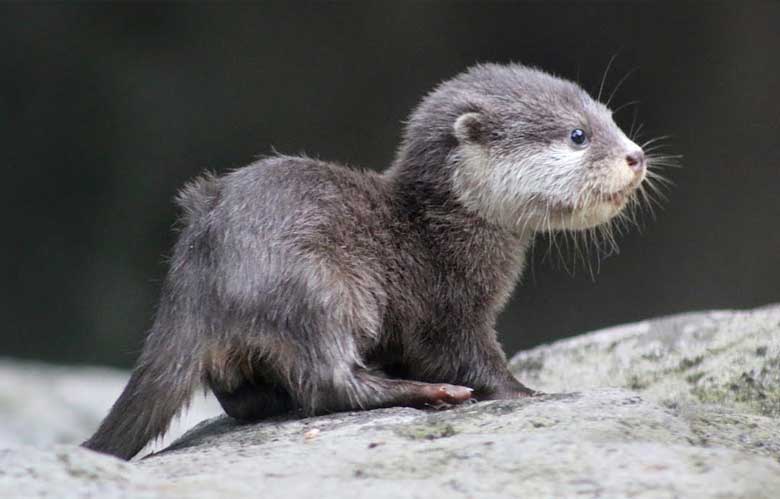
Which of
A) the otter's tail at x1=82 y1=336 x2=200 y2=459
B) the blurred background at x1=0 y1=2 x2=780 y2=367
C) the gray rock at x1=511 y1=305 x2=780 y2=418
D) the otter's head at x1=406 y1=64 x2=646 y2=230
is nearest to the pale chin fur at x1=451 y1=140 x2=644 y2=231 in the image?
the otter's head at x1=406 y1=64 x2=646 y2=230

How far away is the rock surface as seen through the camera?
2627 mm

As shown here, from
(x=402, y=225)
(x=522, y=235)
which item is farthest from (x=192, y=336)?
(x=522, y=235)

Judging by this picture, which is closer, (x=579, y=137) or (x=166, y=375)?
(x=166, y=375)

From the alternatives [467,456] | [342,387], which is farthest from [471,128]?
[467,456]

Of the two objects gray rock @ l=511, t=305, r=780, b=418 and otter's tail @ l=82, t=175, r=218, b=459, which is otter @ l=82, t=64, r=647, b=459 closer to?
otter's tail @ l=82, t=175, r=218, b=459

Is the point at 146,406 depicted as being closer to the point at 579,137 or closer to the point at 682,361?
the point at 579,137

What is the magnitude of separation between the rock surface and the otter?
17cm

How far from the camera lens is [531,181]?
432 cm

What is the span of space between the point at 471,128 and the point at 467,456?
1683 mm

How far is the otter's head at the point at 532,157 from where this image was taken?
431 centimetres

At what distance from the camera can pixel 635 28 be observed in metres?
8.83

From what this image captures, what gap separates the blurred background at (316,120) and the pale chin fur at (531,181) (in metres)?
4.45

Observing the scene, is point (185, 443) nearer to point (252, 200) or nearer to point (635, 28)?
point (252, 200)

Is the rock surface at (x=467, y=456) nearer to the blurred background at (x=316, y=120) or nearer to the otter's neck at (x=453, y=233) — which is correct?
the otter's neck at (x=453, y=233)
